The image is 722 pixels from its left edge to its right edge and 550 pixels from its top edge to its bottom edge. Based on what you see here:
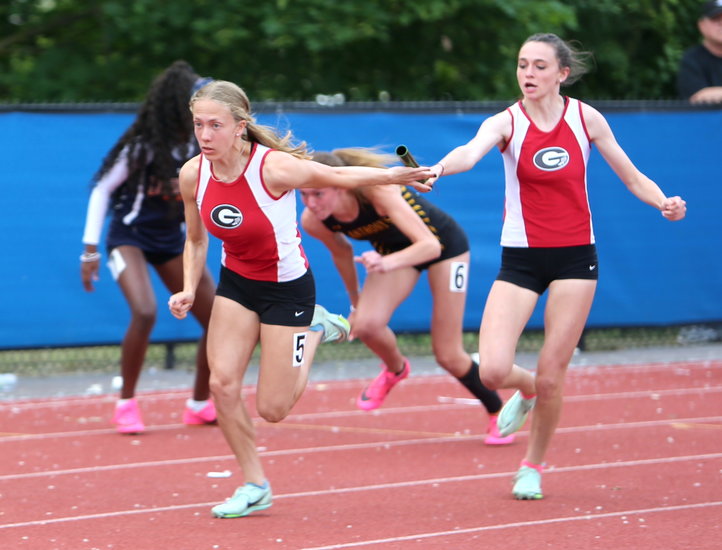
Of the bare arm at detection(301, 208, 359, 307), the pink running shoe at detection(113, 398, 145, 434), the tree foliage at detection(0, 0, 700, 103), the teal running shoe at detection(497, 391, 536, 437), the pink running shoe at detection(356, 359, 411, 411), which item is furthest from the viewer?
the tree foliage at detection(0, 0, 700, 103)

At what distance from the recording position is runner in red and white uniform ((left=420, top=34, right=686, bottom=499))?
18.7 ft

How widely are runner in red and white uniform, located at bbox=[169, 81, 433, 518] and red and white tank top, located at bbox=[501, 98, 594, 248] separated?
0.75 m

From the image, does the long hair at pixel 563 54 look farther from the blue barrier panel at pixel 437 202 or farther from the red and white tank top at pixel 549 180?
the blue barrier panel at pixel 437 202

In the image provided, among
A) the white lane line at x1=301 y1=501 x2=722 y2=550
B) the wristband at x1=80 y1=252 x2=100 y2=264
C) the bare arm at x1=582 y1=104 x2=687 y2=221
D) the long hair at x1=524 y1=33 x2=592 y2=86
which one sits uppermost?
the long hair at x1=524 y1=33 x2=592 y2=86

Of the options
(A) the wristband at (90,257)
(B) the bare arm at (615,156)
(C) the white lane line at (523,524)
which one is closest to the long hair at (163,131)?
(A) the wristband at (90,257)

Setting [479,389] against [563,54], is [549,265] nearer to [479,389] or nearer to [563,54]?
[563,54]

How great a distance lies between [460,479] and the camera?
21.2 feet

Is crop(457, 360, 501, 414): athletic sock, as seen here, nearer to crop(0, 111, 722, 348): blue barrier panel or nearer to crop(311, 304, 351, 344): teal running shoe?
crop(311, 304, 351, 344): teal running shoe

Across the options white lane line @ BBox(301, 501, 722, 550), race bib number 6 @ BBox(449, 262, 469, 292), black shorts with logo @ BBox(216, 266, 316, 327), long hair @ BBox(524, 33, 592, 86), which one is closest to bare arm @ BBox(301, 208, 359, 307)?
race bib number 6 @ BBox(449, 262, 469, 292)

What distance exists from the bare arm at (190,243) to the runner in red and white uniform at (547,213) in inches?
52.4

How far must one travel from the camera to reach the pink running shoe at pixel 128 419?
781 cm

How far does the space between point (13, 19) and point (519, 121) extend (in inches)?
425

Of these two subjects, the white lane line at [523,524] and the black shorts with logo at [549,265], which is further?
the black shorts with logo at [549,265]

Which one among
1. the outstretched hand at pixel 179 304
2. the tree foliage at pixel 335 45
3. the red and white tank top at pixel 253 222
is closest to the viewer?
the red and white tank top at pixel 253 222
